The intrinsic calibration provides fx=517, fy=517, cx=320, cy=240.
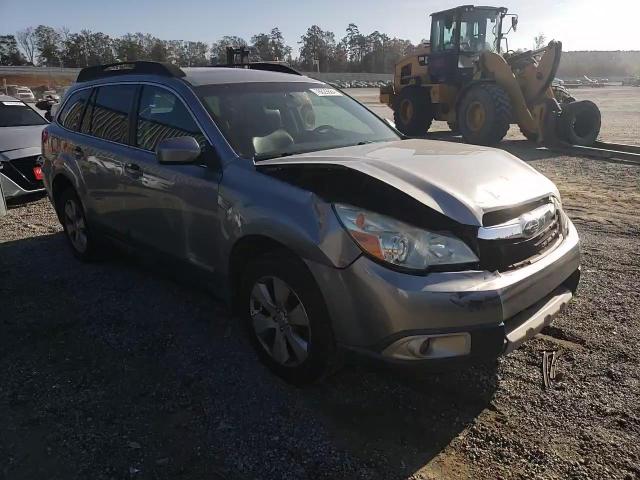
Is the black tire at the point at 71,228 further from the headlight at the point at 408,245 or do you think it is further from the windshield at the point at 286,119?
the headlight at the point at 408,245

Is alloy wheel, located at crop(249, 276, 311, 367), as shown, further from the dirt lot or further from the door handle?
the door handle

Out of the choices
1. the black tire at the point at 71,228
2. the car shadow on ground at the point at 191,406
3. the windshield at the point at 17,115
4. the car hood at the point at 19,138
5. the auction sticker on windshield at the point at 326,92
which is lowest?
the car shadow on ground at the point at 191,406

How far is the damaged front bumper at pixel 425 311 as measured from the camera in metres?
2.36

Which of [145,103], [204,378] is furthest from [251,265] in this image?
[145,103]

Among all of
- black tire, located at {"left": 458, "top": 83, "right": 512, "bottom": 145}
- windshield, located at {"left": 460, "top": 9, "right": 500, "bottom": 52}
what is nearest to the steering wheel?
black tire, located at {"left": 458, "top": 83, "right": 512, "bottom": 145}

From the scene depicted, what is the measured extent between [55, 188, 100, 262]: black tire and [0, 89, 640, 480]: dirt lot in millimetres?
921

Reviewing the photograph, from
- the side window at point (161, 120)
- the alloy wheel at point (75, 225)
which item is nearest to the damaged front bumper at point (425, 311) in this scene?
the side window at point (161, 120)

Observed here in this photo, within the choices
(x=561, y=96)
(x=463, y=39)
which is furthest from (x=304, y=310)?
(x=561, y=96)

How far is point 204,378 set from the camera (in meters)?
3.15

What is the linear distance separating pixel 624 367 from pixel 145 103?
3781 mm

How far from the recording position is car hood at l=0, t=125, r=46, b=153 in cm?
794

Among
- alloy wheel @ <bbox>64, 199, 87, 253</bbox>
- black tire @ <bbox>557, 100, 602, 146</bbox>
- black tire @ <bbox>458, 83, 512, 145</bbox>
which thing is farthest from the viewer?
black tire @ <bbox>557, 100, 602, 146</bbox>

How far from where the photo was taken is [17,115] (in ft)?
29.5

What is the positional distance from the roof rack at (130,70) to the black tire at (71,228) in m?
1.15
